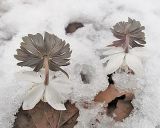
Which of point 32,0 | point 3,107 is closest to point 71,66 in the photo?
point 3,107

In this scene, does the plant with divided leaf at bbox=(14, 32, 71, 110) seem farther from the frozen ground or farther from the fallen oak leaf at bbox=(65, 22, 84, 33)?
the fallen oak leaf at bbox=(65, 22, 84, 33)

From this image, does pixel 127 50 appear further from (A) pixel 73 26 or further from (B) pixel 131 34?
(A) pixel 73 26

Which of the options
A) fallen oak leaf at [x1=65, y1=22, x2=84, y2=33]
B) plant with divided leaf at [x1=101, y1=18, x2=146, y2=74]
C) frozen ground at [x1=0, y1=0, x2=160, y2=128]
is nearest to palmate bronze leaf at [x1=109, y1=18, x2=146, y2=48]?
plant with divided leaf at [x1=101, y1=18, x2=146, y2=74]

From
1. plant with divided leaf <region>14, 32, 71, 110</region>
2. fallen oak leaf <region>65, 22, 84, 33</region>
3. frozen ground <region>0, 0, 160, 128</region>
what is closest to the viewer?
plant with divided leaf <region>14, 32, 71, 110</region>

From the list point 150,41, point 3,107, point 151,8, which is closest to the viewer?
point 3,107

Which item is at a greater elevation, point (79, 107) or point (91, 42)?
point (91, 42)

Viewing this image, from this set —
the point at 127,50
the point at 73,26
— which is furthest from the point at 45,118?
the point at 73,26

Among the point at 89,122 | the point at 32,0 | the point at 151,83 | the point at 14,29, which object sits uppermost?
the point at 32,0

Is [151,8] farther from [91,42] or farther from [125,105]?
[125,105]
